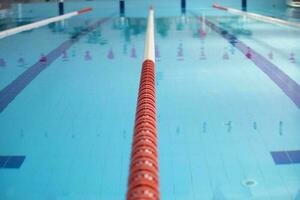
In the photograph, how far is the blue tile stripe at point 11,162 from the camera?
8.47ft

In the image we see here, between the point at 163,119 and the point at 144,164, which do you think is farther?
the point at 163,119

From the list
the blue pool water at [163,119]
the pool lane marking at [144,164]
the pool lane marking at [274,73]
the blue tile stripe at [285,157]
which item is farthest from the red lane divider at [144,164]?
the pool lane marking at [274,73]

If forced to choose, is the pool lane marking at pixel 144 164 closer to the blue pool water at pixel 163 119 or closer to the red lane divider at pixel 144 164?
the red lane divider at pixel 144 164

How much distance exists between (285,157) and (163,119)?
1.00m

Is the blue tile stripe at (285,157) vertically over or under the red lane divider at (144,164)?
under

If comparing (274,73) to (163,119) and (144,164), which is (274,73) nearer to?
(163,119)

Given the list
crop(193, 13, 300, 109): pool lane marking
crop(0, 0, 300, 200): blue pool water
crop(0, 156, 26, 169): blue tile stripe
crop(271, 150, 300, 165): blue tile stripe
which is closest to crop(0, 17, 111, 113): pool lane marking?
crop(0, 0, 300, 200): blue pool water

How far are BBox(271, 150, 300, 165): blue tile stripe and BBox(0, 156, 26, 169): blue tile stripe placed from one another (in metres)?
1.47

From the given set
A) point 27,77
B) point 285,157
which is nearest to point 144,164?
point 285,157

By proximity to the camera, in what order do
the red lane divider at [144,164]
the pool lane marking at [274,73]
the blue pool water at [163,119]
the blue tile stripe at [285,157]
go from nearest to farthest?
the red lane divider at [144,164] < the blue pool water at [163,119] < the blue tile stripe at [285,157] < the pool lane marking at [274,73]

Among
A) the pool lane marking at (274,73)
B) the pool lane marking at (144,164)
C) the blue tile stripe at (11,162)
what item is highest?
the pool lane marking at (144,164)

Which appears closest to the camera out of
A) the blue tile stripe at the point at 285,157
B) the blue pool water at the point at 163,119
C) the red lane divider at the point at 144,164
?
the red lane divider at the point at 144,164

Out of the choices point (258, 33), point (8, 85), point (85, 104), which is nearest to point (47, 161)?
point (85, 104)

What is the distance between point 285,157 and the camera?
2631mm
